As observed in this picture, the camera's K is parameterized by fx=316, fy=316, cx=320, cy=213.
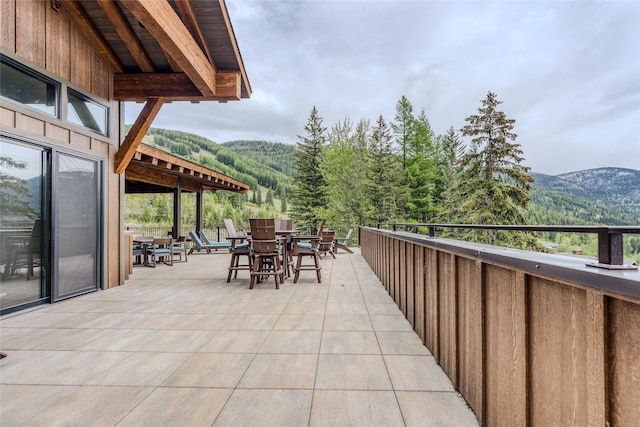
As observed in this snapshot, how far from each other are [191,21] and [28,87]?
7.09 feet

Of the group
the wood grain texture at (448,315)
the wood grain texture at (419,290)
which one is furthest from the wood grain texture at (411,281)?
the wood grain texture at (448,315)

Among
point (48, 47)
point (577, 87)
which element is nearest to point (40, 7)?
point (48, 47)

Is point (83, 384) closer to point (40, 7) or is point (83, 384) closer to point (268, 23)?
point (40, 7)

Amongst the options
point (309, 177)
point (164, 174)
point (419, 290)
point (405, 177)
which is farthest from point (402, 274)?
point (309, 177)

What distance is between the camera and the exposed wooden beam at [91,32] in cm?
421

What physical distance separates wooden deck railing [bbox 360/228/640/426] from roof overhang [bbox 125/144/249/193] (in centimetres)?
642

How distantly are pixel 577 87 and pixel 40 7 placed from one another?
44.6 feet

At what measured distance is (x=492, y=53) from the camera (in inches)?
587

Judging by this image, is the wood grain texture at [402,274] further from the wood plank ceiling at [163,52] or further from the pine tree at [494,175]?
the pine tree at [494,175]

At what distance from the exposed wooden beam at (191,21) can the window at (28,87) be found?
187 cm

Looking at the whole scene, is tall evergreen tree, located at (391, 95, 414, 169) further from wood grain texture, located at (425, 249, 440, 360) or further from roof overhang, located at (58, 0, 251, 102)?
wood grain texture, located at (425, 249, 440, 360)

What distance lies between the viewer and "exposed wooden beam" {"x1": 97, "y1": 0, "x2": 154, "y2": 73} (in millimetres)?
4227

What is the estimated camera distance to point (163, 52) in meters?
5.20

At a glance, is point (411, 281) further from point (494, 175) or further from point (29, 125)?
point (494, 175)
